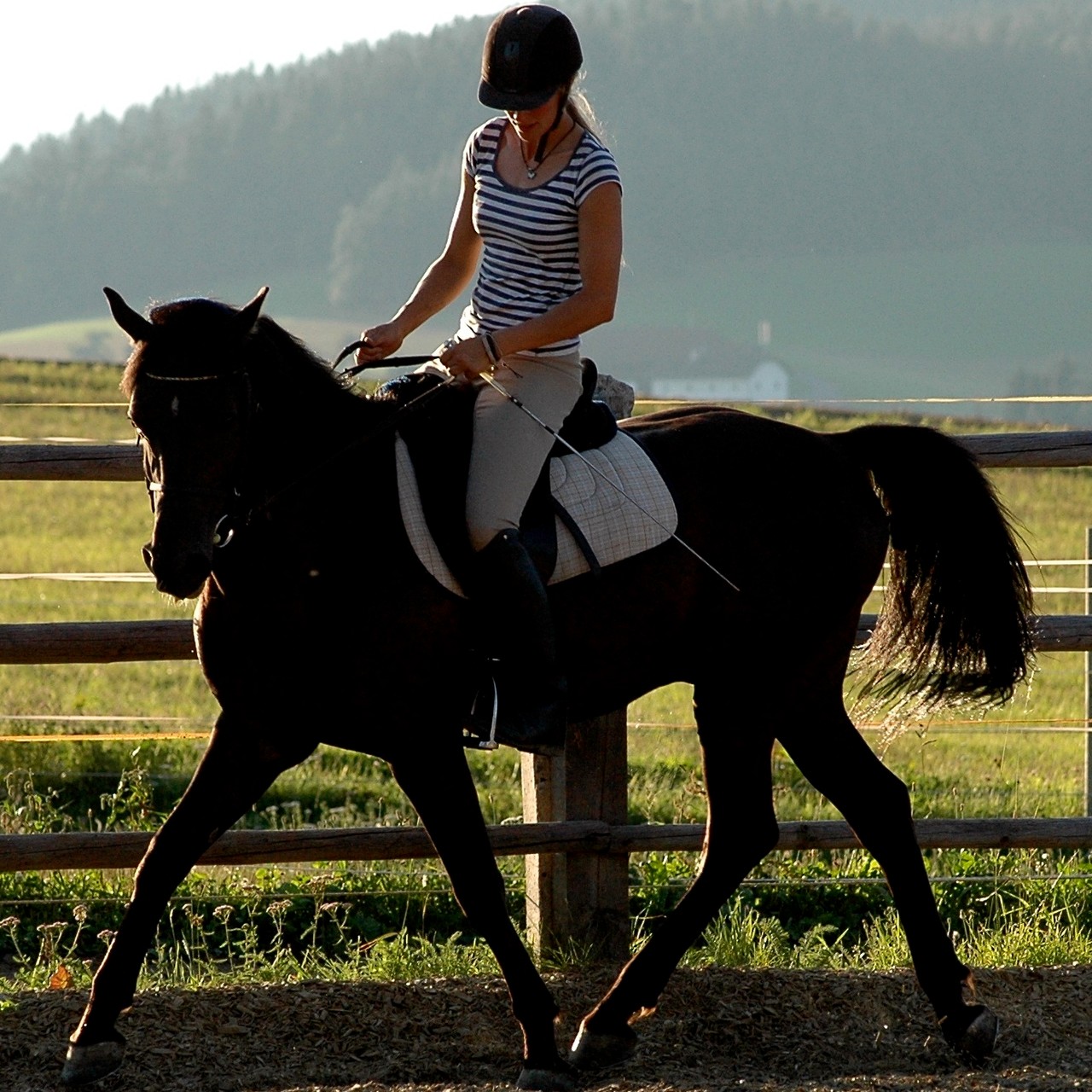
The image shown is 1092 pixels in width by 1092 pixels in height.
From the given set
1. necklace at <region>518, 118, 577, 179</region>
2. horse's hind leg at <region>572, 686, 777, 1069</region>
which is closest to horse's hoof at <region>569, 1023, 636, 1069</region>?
horse's hind leg at <region>572, 686, 777, 1069</region>

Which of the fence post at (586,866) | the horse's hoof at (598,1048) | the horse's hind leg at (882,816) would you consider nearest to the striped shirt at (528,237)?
the horse's hind leg at (882,816)

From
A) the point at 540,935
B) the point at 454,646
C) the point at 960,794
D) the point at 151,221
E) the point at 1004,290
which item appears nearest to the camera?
the point at 454,646

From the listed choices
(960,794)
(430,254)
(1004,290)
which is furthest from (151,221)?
(960,794)

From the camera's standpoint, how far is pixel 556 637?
14.0ft

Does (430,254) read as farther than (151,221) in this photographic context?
No

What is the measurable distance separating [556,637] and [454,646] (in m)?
0.30

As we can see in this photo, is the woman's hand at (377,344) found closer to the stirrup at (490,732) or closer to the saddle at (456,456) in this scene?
the saddle at (456,456)

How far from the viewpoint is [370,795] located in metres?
9.07

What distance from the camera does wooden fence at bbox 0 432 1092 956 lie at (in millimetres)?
5062

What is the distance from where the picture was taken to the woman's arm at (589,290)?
13.6ft

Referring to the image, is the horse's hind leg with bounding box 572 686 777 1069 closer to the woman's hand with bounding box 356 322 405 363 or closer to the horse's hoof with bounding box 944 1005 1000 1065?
the horse's hoof with bounding box 944 1005 1000 1065

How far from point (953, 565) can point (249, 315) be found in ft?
7.67

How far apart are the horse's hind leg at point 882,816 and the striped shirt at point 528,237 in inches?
54.8

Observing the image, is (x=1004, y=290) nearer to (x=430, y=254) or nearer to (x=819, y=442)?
(x=430, y=254)
